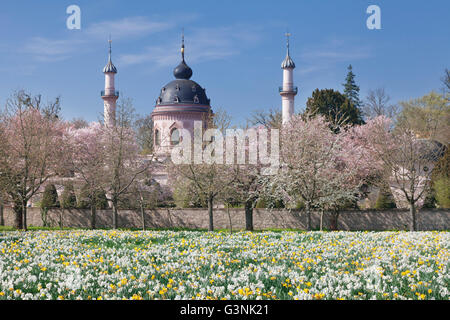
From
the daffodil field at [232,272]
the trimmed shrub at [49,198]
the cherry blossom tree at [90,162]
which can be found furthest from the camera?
the trimmed shrub at [49,198]

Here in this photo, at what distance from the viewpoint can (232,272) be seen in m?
9.24

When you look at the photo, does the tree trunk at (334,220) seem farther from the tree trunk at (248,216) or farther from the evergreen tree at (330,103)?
the evergreen tree at (330,103)

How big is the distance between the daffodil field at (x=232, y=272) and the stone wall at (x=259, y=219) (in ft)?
67.3

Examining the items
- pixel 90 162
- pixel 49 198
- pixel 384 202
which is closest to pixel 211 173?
pixel 90 162

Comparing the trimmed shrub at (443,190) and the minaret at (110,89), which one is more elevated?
the minaret at (110,89)

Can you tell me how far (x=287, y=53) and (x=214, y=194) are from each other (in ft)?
112

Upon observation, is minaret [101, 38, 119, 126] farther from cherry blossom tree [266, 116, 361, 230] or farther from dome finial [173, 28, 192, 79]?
cherry blossom tree [266, 116, 361, 230]

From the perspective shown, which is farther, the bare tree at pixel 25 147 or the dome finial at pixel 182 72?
the dome finial at pixel 182 72

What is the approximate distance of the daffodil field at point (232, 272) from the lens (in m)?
7.45

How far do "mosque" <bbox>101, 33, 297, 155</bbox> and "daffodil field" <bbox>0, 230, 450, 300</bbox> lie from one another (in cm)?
4559

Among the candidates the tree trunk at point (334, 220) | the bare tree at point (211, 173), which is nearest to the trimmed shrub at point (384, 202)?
the tree trunk at point (334, 220)
